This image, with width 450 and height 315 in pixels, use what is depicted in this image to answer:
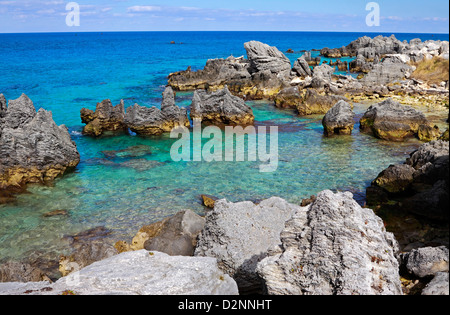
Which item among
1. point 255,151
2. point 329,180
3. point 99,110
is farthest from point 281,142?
point 99,110

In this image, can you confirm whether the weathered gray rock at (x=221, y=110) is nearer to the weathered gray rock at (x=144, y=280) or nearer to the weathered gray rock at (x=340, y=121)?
the weathered gray rock at (x=340, y=121)

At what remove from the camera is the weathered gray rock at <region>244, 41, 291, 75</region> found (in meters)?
57.0

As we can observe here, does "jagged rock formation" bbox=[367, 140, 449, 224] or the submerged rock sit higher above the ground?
"jagged rock formation" bbox=[367, 140, 449, 224]

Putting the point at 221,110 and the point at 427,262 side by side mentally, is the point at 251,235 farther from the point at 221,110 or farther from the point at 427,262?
the point at 221,110

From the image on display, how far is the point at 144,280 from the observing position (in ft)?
27.8

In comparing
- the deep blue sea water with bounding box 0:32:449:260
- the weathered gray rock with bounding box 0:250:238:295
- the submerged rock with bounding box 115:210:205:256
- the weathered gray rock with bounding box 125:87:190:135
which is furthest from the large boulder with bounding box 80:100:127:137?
the weathered gray rock with bounding box 0:250:238:295

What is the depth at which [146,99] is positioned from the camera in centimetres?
5403

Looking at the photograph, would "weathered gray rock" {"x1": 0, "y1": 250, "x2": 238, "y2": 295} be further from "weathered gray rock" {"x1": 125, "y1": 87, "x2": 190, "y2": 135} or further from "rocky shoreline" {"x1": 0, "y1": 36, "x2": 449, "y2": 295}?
"weathered gray rock" {"x1": 125, "y1": 87, "x2": 190, "y2": 135}

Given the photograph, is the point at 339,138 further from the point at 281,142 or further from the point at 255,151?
the point at 255,151

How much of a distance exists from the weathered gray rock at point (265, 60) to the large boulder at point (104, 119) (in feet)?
86.5

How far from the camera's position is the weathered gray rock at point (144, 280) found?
26.6ft

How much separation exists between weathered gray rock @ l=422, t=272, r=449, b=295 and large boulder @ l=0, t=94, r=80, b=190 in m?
23.5

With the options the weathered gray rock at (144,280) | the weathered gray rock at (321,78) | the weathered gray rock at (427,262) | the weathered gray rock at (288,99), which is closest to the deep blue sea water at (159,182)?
the weathered gray rock at (288,99)
